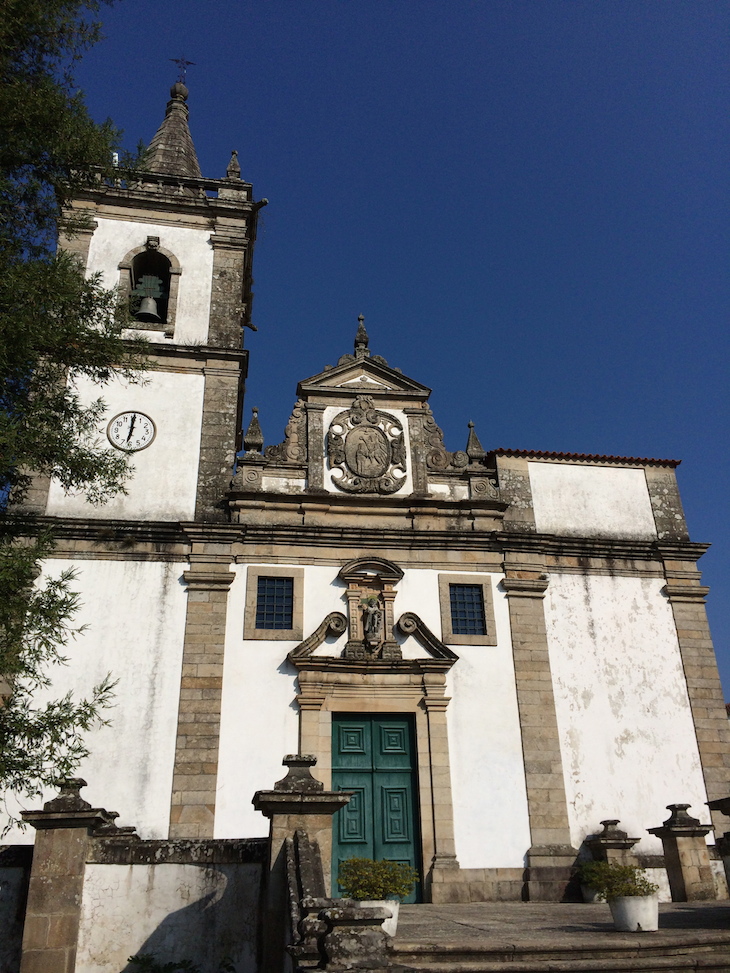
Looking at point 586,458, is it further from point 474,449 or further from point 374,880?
point 374,880

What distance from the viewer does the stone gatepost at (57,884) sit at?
713 centimetres

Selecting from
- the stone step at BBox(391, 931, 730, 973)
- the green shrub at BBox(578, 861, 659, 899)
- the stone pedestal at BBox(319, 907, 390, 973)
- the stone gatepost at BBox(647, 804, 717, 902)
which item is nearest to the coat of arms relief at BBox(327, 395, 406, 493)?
the stone gatepost at BBox(647, 804, 717, 902)

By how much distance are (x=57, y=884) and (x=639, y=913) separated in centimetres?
522

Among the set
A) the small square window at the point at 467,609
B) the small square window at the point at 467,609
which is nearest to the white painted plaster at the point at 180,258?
the small square window at the point at 467,609

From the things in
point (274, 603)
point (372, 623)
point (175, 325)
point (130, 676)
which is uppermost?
point (175, 325)

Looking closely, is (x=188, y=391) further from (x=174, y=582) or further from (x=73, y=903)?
(x=73, y=903)

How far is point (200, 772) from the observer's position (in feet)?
37.4

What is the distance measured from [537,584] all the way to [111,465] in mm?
7464

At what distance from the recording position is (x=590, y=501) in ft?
48.5

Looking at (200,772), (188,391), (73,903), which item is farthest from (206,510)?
(73,903)

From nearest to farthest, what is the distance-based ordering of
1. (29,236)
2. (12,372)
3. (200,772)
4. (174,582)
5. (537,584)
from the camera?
1. (12,372)
2. (29,236)
3. (200,772)
4. (174,582)
5. (537,584)

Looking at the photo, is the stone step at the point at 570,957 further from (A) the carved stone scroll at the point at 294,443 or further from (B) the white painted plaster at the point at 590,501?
(A) the carved stone scroll at the point at 294,443

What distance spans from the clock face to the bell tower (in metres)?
0.02

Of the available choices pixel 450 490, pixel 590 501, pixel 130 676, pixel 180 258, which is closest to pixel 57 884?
pixel 130 676
